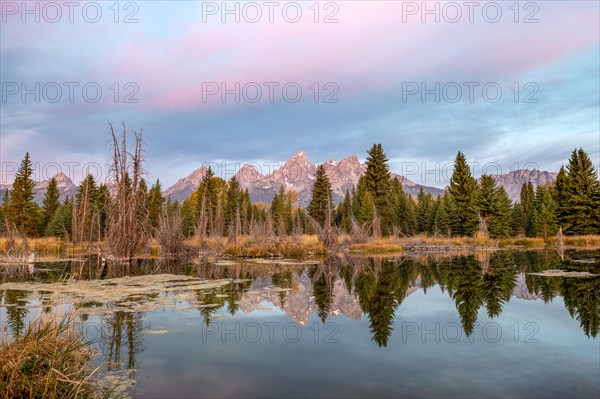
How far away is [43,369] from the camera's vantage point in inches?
190

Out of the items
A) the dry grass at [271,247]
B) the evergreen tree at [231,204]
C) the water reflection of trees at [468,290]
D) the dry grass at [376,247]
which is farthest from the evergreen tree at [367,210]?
the water reflection of trees at [468,290]

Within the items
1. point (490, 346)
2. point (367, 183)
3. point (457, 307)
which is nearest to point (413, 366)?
point (490, 346)

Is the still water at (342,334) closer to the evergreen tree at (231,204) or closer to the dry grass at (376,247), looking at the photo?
the dry grass at (376,247)

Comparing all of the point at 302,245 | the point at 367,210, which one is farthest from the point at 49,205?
the point at 367,210

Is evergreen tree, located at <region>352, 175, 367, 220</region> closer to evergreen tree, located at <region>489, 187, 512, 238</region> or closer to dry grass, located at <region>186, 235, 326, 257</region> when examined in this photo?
evergreen tree, located at <region>489, 187, 512, 238</region>

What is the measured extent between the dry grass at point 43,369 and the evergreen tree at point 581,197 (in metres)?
50.5

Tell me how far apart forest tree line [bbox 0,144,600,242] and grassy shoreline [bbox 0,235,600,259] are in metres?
1.75

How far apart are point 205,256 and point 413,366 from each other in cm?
2733

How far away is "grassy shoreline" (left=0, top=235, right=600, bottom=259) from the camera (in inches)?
1203

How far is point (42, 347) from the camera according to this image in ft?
17.5

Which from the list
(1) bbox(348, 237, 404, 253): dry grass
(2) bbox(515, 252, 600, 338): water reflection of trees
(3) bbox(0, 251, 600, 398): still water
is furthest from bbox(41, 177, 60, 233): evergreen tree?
(2) bbox(515, 252, 600, 338): water reflection of trees

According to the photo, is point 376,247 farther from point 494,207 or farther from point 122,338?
point 122,338

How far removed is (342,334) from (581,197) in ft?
152

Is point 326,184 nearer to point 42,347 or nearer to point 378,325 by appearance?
point 378,325
